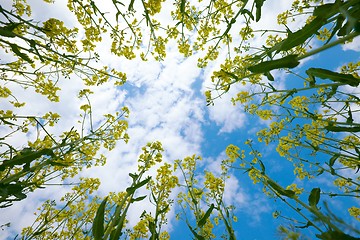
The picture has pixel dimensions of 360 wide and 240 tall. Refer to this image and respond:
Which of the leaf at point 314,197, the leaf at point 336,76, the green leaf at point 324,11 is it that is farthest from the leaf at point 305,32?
the leaf at point 314,197

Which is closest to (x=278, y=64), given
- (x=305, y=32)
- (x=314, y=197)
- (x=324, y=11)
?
(x=305, y=32)

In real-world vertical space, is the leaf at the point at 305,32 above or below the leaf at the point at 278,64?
above

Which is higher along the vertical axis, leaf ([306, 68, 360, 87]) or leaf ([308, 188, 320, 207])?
leaf ([306, 68, 360, 87])

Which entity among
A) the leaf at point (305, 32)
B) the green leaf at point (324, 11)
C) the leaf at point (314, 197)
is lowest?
the leaf at point (314, 197)

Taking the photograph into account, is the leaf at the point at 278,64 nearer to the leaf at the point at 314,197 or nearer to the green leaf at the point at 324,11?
the green leaf at the point at 324,11

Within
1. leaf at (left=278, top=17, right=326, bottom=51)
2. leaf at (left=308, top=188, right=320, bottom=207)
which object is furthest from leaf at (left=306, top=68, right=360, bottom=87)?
leaf at (left=308, top=188, right=320, bottom=207)

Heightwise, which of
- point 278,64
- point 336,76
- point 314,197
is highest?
point 336,76

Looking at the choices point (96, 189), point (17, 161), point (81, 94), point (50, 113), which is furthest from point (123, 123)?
point (17, 161)

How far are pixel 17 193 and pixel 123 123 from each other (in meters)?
3.03

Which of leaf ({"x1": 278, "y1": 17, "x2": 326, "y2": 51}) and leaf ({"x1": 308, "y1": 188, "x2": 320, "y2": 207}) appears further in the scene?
leaf ({"x1": 308, "y1": 188, "x2": 320, "y2": 207})

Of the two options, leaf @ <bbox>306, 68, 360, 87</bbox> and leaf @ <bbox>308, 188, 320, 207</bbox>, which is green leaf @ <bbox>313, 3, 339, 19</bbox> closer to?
leaf @ <bbox>306, 68, 360, 87</bbox>

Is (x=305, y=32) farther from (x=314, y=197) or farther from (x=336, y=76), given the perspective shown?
(x=314, y=197)

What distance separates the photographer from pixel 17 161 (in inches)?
56.1

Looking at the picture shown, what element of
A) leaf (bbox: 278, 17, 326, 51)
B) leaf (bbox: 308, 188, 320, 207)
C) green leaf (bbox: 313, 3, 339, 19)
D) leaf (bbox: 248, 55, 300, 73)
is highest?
green leaf (bbox: 313, 3, 339, 19)
